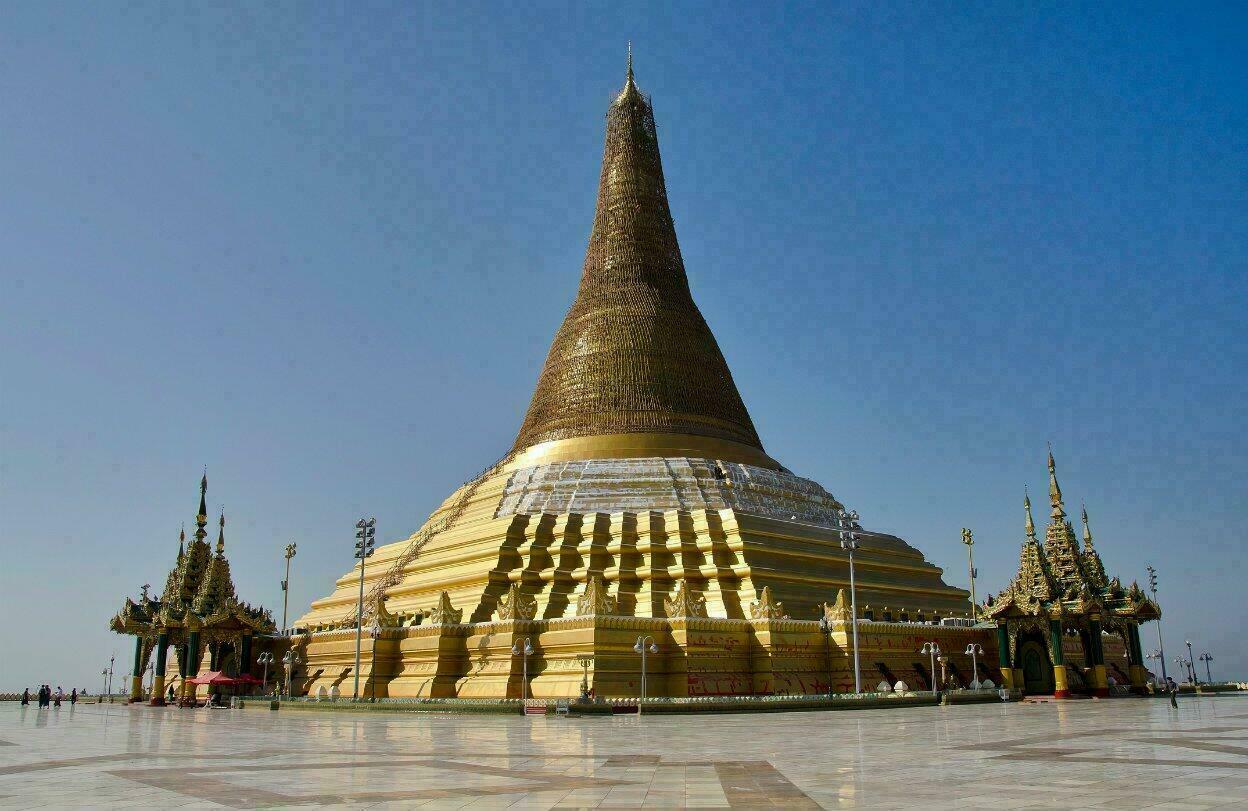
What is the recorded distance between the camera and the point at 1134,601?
40.3m

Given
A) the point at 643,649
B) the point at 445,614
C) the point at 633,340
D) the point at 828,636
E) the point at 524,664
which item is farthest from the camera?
the point at 633,340

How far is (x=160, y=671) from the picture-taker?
145ft

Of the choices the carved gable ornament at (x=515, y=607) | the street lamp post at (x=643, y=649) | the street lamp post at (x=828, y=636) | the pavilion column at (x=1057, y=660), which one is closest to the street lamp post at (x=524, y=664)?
the carved gable ornament at (x=515, y=607)

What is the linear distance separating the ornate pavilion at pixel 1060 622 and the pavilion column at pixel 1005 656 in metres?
0.04

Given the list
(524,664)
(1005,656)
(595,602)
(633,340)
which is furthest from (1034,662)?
(633,340)

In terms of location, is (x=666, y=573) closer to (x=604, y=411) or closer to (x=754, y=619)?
(x=754, y=619)

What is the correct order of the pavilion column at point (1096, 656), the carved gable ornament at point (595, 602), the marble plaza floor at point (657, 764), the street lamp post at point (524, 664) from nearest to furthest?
the marble plaza floor at point (657, 764), the street lamp post at point (524, 664), the carved gable ornament at point (595, 602), the pavilion column at point (1096, 656)

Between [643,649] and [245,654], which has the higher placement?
[643,649]

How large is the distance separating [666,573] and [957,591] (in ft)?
48.9

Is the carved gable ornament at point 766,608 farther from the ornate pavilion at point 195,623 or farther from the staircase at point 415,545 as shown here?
the ornate pavilion at point 195,623

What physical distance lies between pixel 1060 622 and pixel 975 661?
343 cm

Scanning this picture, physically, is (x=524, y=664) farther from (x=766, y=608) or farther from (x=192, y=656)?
(x=192, y=656)

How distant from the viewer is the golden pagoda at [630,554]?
33469 mm

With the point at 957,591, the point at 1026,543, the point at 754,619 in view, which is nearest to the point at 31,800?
the point at 754,619
